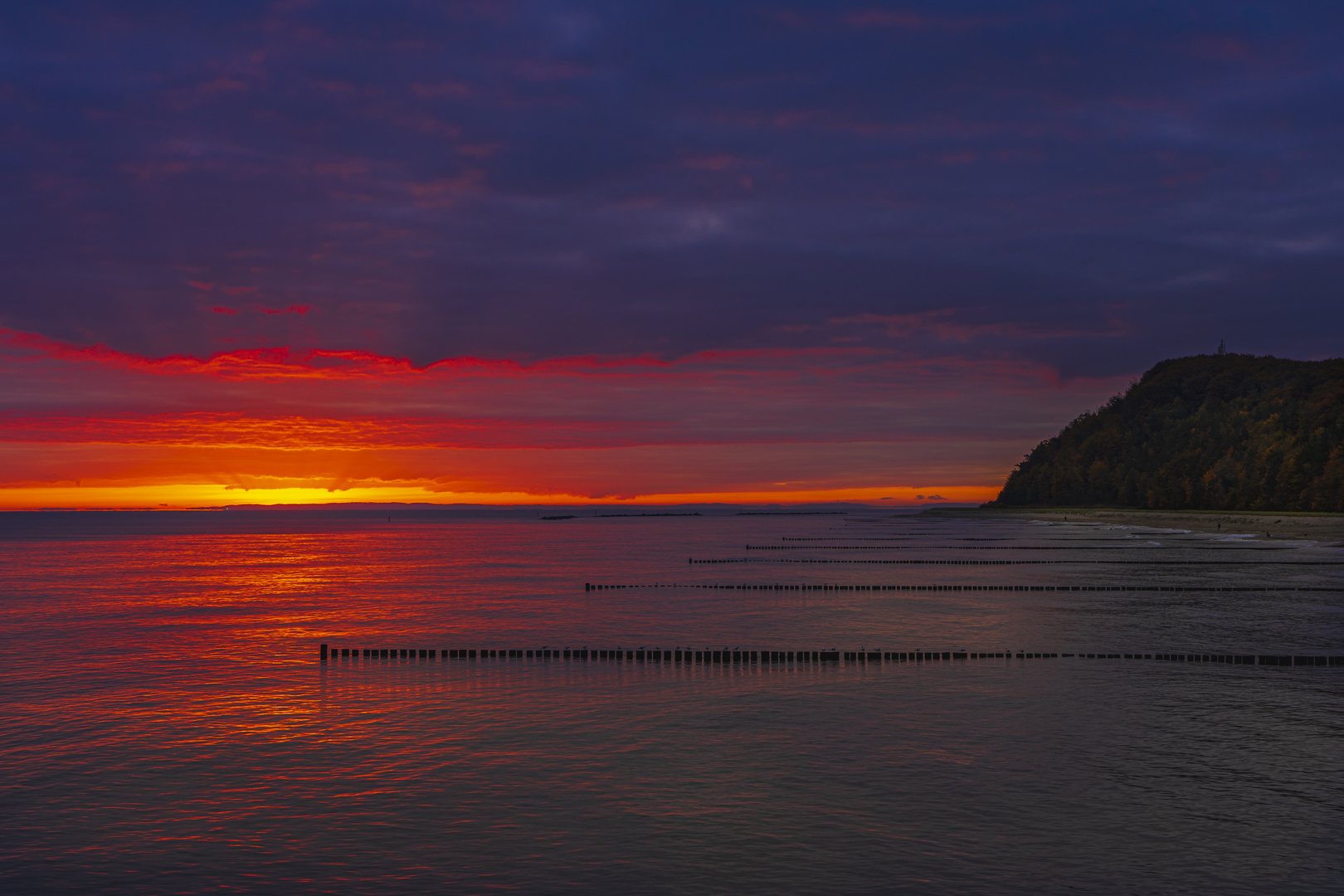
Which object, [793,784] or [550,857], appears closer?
[550,857]

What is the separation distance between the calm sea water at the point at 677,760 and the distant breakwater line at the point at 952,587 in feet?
32.9

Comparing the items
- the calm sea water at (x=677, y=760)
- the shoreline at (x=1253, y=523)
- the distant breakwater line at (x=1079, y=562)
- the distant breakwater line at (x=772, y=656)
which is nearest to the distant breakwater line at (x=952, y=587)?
the calm sea water at (x=677, y=760)

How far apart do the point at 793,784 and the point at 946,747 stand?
4.11m

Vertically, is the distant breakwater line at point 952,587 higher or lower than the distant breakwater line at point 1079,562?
higher

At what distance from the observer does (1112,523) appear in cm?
18612

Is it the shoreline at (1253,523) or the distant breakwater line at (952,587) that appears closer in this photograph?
the distant breakwater line at (952,587)

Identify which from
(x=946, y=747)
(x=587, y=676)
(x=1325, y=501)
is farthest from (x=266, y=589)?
(x=1325, y=501)

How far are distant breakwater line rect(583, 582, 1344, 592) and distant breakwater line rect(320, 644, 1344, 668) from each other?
25297 millimetres

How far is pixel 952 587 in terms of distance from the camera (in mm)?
58781

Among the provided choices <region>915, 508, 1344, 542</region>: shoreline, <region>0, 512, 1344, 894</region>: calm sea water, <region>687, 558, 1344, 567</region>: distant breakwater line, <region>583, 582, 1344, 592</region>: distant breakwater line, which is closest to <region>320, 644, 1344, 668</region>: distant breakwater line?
<region>0, 512, 1344, 894</region>: calm sea water

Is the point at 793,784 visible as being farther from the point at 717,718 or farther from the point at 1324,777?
the point at 1324,777

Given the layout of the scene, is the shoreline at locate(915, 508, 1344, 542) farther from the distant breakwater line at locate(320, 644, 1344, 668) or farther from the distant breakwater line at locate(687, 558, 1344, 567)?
the distant breakwater line at locate(320, 644, 1344, 668)

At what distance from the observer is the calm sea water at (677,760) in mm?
13930

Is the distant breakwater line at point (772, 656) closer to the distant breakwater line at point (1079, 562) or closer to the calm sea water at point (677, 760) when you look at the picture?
the calm sea water at point (677, 760)
